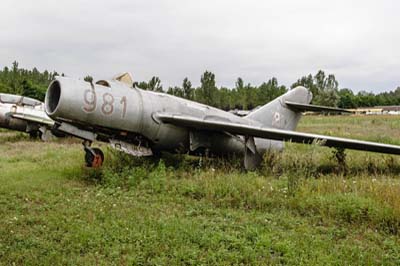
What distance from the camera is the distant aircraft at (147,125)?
8.51 m

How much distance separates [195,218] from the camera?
5699mm

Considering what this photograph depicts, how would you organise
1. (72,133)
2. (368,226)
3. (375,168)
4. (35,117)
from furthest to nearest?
(35,117)
(375,168)
(72,133)
(368,226)

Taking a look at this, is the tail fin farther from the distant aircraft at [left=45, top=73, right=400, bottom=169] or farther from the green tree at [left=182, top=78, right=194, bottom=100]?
the green tree at [left=182, top=78, right=194, bottom=100]

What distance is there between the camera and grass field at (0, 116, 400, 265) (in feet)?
14.0

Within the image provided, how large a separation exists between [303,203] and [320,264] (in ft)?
7.13

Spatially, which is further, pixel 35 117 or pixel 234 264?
pixel 35 117

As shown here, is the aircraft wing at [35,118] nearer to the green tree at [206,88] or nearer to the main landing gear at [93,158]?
the main landing gear at [93,158]

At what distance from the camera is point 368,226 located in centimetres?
534

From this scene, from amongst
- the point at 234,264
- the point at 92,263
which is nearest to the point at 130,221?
the point at 92,263

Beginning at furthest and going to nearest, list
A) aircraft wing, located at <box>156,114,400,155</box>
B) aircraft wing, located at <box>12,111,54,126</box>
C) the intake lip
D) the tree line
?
the tree line < aircraft wing, located at <box>12,111,54,126</box> < aircraft wing, located at <box>156,114,400,155</box> < the intake lip

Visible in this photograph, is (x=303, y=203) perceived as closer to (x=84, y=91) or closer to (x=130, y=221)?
(x=130, y=221)

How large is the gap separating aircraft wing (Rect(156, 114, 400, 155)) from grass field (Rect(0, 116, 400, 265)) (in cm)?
56

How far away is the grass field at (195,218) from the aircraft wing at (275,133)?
56 cm

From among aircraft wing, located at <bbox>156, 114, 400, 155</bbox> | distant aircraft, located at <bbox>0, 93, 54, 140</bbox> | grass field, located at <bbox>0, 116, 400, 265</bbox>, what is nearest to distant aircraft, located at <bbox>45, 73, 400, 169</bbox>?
aircraft wing, located at <bbox>156, 114, 400, 155</bbox>
